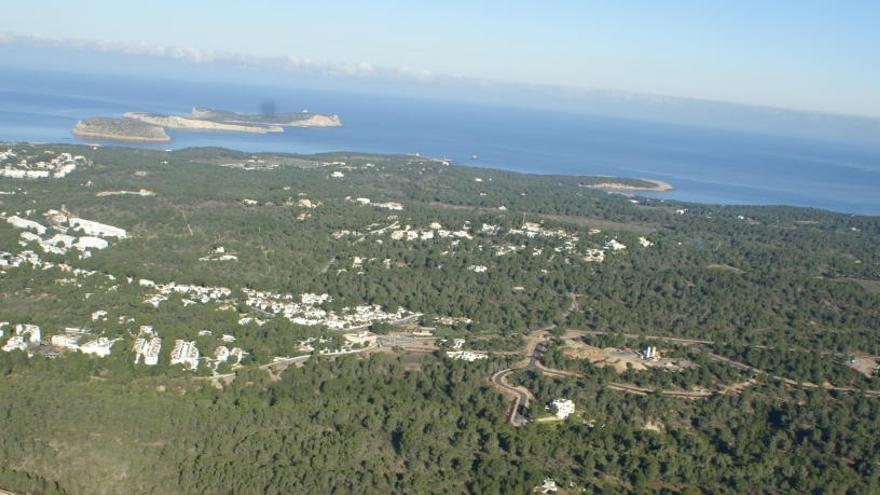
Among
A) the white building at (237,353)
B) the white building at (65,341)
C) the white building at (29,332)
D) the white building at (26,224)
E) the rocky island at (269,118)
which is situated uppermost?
the rocky island at (269,118)

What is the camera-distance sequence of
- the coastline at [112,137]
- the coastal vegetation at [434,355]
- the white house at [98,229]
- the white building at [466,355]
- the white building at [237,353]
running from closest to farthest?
the coastal vegetation at [434,355] → the white building at [237,353] → the white building at [466,355] → the white house at [98,229] → the coastline at [112,137]

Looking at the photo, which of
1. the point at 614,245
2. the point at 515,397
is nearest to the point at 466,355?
the point at 515,397

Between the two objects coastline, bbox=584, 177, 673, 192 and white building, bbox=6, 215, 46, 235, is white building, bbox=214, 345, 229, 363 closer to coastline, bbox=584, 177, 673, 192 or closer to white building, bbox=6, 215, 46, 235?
white building, bbox=6, 215, 46, 235

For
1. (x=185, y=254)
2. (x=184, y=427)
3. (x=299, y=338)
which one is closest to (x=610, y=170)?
(x=185, y=254)

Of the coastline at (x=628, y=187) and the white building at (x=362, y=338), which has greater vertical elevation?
the coastline at (x=628, y=187)

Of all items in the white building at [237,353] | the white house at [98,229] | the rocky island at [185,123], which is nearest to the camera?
the white building at [237,353]

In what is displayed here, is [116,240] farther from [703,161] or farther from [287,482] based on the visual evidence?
[703,161]

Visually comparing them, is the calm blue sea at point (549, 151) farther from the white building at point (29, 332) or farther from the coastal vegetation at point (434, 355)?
the white building at point (29, 332)

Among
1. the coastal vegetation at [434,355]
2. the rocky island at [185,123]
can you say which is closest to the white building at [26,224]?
the coastal vegetation at [434,355]
